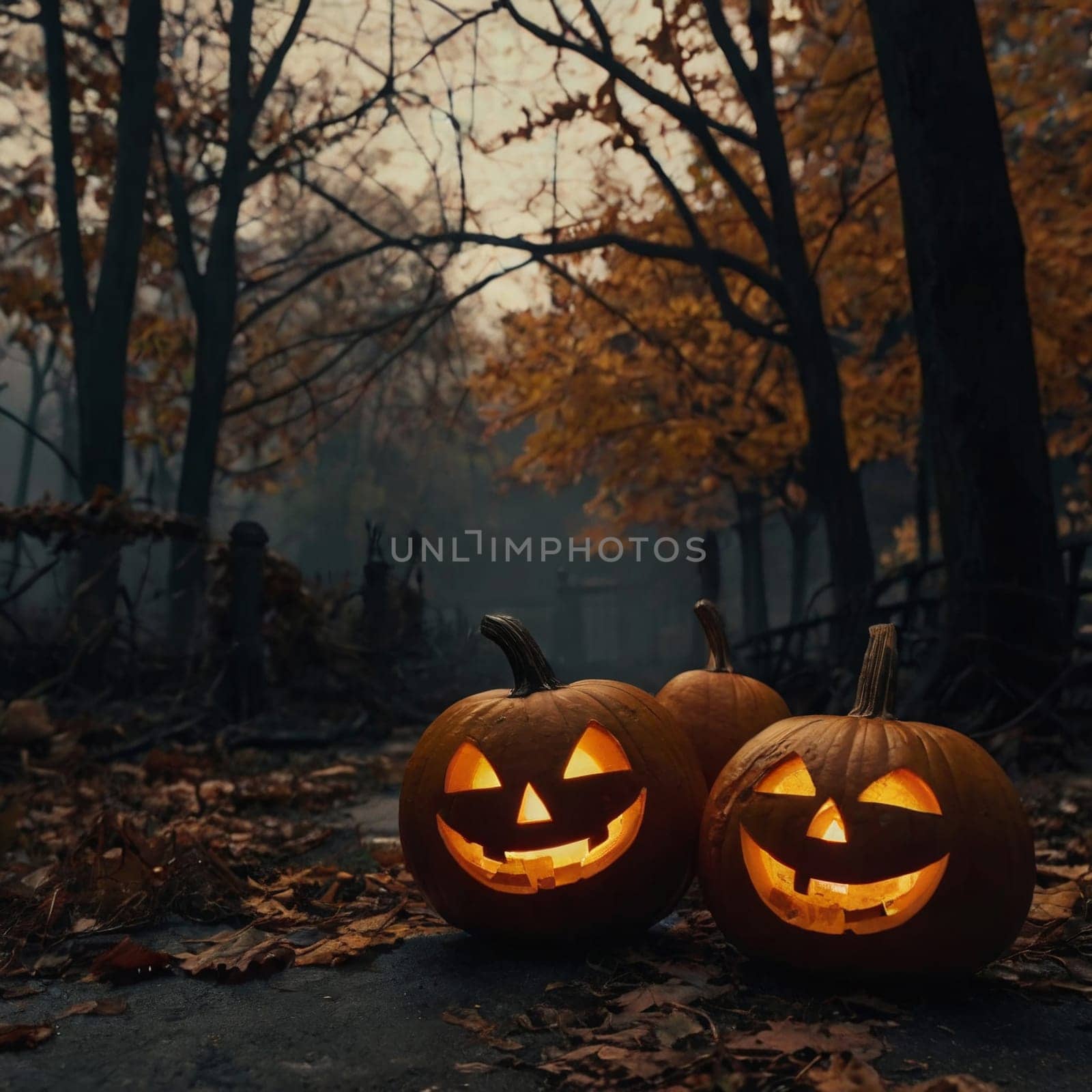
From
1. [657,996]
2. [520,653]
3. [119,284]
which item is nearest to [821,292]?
[119,284]

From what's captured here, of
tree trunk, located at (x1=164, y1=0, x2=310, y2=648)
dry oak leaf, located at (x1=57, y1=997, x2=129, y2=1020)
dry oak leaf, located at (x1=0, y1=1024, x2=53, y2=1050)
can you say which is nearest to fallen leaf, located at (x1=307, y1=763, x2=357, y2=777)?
dry oak leaf, located at (x1=57, y1=997, x2=129, y2=1020)

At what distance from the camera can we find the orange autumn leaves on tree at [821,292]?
9.82 m

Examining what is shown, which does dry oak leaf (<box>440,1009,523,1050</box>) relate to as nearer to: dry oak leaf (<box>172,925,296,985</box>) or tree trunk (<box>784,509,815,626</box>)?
dry oak leaf (<box>172,925,296,985</box>)

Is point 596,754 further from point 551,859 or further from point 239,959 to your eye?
point 239,959

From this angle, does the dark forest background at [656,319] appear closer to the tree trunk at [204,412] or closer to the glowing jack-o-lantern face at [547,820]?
the tree trunk at [204,412]

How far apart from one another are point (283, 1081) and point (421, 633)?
444 inches

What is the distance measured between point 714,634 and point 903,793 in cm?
138

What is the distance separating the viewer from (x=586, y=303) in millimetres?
12977

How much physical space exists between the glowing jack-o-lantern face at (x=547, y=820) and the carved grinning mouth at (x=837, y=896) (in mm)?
368

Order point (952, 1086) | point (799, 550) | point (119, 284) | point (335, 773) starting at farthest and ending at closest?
point (799, 550)
point (119, 284)
point (335, 773)
point (952, 1086)

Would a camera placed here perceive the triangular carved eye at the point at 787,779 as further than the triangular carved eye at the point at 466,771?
No

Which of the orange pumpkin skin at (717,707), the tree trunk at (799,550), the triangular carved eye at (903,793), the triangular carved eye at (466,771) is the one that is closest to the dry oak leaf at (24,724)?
the orange pumpkin skin at (717,707)

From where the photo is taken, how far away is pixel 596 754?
9.82 feet

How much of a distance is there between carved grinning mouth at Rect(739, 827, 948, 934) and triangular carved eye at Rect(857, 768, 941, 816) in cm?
13
